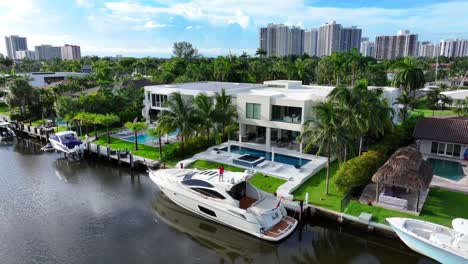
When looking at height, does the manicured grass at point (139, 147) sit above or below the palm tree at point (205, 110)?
below

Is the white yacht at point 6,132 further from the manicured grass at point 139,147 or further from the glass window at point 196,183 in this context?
the glass window at point 196,183

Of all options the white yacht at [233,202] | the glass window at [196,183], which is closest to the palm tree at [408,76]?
the white yacht at [233,202]

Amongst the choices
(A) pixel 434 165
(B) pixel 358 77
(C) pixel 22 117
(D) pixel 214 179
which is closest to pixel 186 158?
(D) pixel 214 179

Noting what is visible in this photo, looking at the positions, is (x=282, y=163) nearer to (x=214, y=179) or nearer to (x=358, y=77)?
(x=214, y=179)

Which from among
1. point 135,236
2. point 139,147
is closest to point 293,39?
point 139,147

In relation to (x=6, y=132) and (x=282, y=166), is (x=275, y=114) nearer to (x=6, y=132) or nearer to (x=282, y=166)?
(x=282, y=166)

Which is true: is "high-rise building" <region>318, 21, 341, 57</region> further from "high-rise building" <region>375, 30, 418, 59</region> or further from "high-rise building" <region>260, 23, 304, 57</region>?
"high-rise building" <region>375, 30, 418, 59</region>
